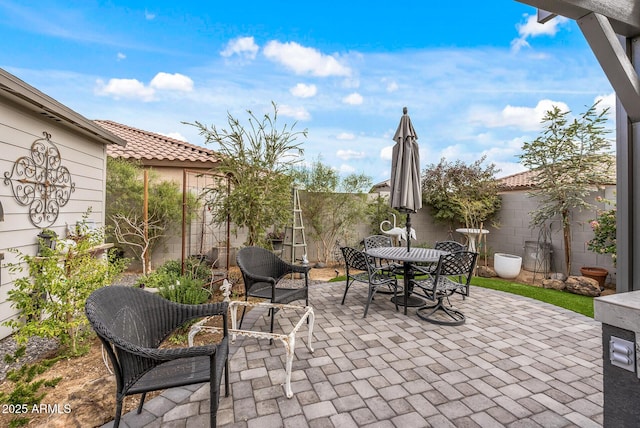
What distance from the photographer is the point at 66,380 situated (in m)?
2.31

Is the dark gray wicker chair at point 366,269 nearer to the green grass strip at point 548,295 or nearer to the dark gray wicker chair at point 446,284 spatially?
the dark gray wicker chair at point 446,284

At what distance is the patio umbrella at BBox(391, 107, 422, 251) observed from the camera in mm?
4078

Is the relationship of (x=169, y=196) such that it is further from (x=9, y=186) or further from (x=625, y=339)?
(x=625, y=339)

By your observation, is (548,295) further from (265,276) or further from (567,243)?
(265,276)

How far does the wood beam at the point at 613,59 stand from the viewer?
1647mm

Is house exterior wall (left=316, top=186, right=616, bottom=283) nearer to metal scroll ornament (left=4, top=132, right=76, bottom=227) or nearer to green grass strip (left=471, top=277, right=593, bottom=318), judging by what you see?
green grass strip (left=471, top=277, right=593, bottom=318)

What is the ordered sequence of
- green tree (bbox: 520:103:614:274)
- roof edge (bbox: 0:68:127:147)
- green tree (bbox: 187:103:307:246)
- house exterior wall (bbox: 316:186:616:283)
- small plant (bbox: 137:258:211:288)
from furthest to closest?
house exterior wall (bbox: 316:186:616:283)
green tree (bbox: 520:103:614:274)
green tree (bbox: 187:103:307:246)
small plant (bbox: 137:258:211:288)
roof edge (bbox: 0:68:127:147)

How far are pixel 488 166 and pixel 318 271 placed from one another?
209 inches

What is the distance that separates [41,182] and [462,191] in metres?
8.35

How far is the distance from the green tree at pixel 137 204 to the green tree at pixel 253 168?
227cm

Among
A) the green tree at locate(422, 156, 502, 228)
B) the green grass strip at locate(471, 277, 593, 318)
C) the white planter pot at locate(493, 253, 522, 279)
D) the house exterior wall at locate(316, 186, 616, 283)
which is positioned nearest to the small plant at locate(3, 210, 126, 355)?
the house exterior wall at locate(316, 186, 616, 283)

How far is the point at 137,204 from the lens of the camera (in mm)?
6555

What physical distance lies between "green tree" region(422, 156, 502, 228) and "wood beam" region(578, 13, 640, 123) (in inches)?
219

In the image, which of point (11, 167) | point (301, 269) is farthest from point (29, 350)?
point (301, 269)
